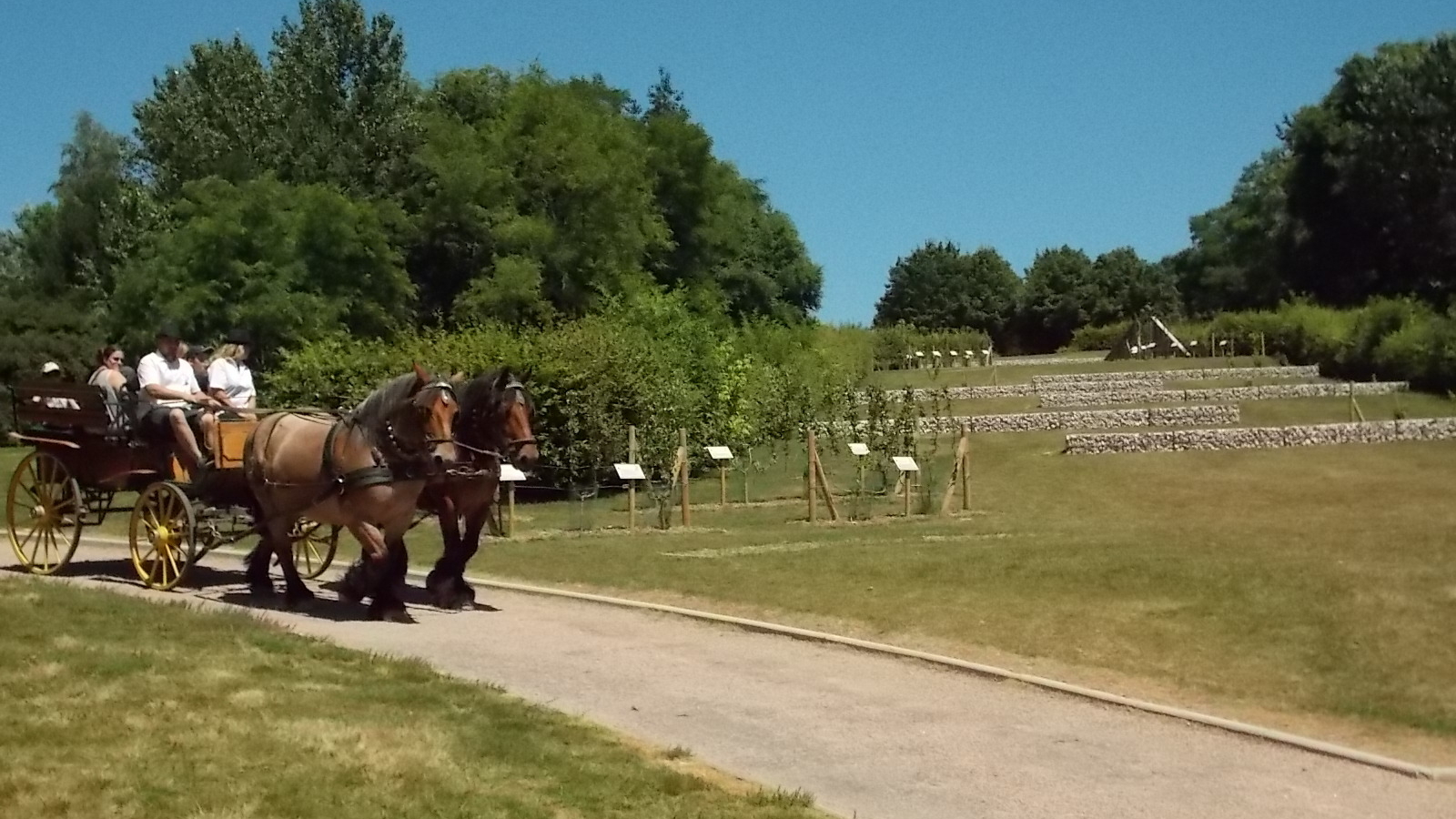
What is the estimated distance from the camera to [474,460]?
14133mm

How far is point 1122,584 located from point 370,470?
7.84 meters

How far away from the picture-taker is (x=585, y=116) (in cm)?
5062

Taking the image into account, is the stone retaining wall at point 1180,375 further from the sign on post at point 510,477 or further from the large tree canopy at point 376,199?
the sign on post at point 510,477

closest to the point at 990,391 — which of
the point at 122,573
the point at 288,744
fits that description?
the point at 122,573

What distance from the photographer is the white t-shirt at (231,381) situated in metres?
15.6

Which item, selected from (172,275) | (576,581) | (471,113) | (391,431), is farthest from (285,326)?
(391,431)

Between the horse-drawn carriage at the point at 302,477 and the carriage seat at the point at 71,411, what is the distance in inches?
0.7

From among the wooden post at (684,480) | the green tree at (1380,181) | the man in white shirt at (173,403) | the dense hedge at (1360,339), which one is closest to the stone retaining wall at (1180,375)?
the dense hedge at (1360,339)

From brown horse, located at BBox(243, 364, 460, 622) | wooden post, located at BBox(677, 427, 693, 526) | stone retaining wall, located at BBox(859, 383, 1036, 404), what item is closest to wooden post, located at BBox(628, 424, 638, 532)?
wooden post, located at BBox(677, 427, 693, 526)

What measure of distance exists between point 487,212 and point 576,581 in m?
32.8

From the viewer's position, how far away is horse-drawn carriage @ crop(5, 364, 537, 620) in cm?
1323

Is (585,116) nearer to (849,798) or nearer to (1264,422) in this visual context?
(1264,422)

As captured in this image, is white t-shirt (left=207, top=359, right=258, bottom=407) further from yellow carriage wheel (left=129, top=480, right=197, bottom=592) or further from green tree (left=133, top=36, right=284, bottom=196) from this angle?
green tree (left=133, top=36, right=284, bottom=196)

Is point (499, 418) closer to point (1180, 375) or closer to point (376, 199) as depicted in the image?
point (376, 199)
